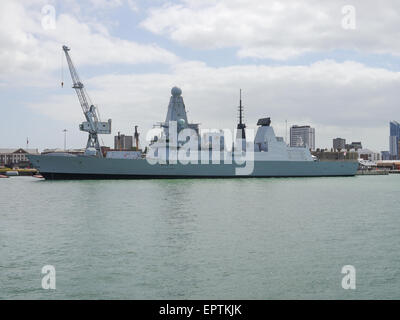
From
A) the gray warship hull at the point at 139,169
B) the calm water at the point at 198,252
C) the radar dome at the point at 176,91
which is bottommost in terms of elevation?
the calm water at the point at 198,252

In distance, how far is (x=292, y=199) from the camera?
27.0m

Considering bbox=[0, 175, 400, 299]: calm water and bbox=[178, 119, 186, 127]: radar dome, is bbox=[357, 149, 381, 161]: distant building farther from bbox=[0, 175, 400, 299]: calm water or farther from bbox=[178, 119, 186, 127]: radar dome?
bbox=[0, 175, 400, 299]: calm water

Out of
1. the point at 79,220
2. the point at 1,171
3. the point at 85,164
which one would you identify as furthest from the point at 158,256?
the point at 1,171

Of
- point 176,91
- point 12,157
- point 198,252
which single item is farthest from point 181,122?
point 12,157

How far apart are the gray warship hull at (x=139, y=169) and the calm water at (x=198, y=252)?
24719 mm

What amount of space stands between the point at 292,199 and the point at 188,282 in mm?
18930

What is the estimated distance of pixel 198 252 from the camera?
11883 mm

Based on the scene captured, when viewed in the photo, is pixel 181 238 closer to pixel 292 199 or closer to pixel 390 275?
pixel 390 275

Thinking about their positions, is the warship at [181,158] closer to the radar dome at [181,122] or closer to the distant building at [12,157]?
the radar dome at [181,122]

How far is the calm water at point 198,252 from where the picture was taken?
881 cm

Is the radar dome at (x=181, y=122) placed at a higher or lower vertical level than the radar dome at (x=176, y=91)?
lower

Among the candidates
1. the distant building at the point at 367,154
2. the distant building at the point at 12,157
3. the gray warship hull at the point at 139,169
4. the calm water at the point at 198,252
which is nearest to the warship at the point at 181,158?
the gray warship hull at the point at 139,169

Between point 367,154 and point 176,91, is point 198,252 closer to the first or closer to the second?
point 176,91

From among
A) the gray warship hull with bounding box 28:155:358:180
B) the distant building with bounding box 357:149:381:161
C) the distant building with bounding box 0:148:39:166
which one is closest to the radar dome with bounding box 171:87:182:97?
the gray warship hull with bounding box 28:155:358:180
